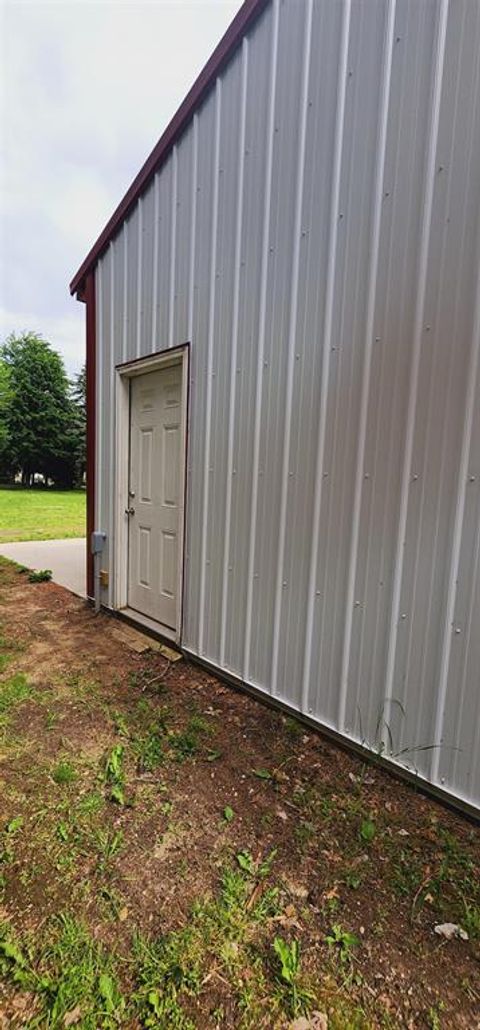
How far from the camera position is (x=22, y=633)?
3445mm

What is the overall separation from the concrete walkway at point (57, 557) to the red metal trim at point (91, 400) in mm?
767

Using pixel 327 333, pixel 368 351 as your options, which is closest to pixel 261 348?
pixel 327 333

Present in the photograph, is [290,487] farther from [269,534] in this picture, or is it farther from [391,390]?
[391,390]

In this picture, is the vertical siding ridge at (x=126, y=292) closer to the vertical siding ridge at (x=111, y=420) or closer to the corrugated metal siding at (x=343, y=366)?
the vertical siding ridge at (x=111, y=420)

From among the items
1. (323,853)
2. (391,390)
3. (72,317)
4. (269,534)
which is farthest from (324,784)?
(72,317)

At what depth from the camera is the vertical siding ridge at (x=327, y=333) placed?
1.91 metres

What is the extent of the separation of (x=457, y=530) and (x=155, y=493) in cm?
245

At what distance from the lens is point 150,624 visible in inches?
139

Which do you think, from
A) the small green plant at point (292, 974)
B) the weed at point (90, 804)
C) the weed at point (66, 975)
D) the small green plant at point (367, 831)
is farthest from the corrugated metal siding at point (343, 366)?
the weed at point (66, 975)

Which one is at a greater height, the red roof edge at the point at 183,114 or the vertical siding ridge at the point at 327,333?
the red roof edge at the point at 183,114

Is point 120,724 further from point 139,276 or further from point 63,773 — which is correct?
point 139,276

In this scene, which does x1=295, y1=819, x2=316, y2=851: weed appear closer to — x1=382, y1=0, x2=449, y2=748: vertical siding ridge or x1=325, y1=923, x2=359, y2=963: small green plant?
x1=325, y1=923, x2=359, y2=963: small green plant

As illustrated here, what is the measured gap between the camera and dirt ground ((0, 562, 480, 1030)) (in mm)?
1033

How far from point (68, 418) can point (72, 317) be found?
8644 millimetres
